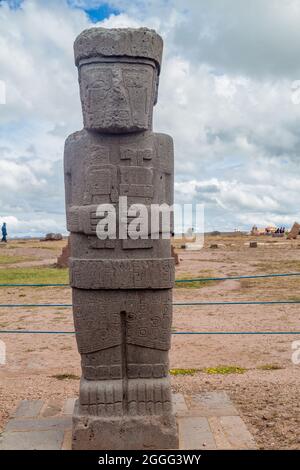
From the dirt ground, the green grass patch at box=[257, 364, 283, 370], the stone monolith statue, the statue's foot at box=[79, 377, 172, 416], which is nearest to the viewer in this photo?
the stone monolith statue

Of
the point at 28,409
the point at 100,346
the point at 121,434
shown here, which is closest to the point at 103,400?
the point at 121,434

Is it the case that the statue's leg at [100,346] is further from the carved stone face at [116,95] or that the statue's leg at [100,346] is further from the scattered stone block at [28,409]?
the carved stone face at [116,95]

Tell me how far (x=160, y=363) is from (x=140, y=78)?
2636mm

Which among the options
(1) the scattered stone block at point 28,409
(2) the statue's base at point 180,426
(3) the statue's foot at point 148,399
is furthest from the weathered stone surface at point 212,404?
(1) the scattered stone block at point 28,409

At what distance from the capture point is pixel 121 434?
464cm

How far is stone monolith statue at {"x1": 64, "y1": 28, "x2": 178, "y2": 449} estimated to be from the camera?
15.1 ft

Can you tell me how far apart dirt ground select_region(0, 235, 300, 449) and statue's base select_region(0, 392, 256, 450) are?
17cm

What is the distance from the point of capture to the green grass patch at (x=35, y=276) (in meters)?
18.0

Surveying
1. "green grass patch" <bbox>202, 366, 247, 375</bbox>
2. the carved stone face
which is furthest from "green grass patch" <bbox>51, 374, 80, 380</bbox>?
the carved stone face

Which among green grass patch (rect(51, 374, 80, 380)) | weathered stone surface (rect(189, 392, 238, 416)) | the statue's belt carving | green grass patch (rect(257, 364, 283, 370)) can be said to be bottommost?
green grass patch (rect(257, 364, 283, 370))

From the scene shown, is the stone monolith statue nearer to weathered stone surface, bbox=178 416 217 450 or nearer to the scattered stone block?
weathered stone surface, bbox=178 416 217 450

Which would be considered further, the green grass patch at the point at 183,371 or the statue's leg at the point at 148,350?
the green grass patch at the point at 183,371

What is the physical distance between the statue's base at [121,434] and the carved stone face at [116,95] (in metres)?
2.67

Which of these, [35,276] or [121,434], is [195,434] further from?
[35,276]
